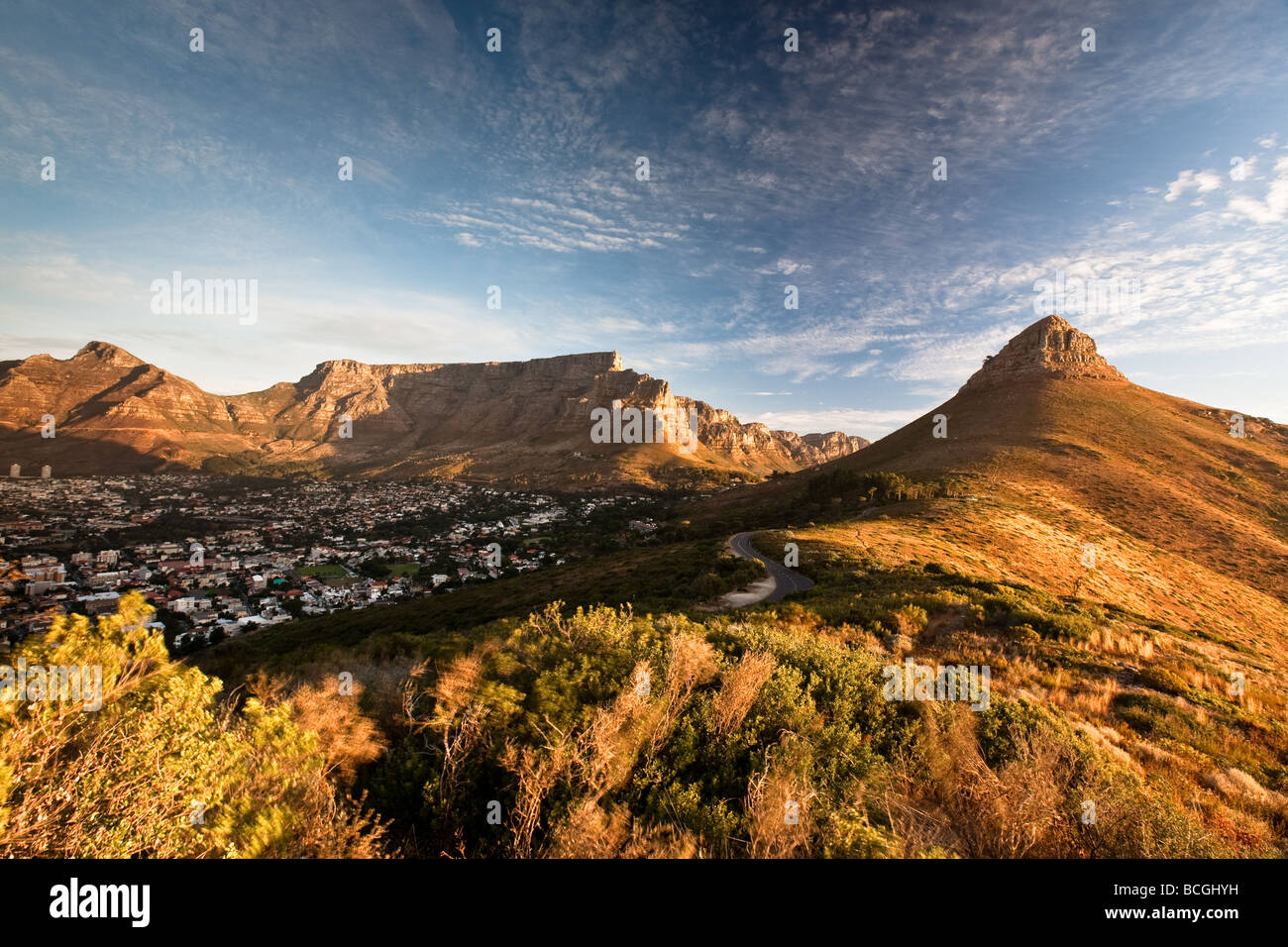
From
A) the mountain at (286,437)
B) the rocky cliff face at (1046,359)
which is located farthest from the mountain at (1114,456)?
the mountain at (286,437)

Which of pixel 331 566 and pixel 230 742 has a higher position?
pixel 230 742

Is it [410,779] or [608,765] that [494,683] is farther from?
[608,765]

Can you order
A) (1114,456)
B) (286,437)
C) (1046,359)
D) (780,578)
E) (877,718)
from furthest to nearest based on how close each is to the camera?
(286,437)
(1046,359)
(1114,456)
(780,578)
(877,718)

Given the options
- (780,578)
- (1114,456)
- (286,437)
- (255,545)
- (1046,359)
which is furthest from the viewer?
(286,437)

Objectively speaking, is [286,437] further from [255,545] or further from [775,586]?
[775,586]

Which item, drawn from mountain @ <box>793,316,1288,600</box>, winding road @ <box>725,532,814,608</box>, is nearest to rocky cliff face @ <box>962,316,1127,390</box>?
mountain @ <box>793,316,1288,600</box>

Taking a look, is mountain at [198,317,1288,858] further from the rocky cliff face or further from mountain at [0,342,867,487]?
mountain at [0,342,867,487]

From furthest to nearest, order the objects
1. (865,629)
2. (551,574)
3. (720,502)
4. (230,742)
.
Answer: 1. (720,502)
2. (551,574)
3. (865,629)
4. (230,742)

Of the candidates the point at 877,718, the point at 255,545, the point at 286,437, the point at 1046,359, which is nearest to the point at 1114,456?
the point at 1046,359
